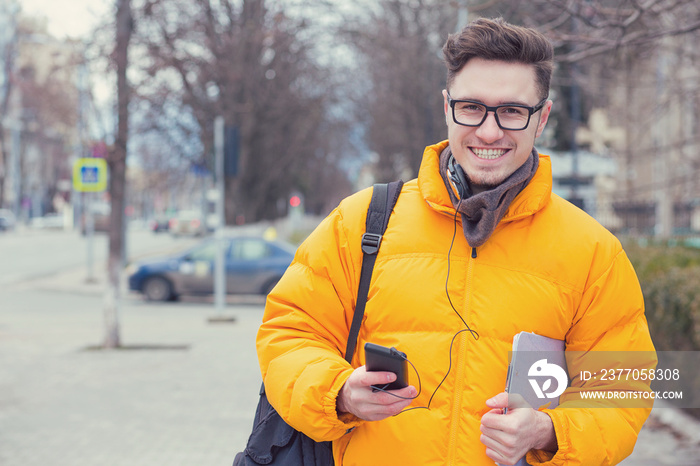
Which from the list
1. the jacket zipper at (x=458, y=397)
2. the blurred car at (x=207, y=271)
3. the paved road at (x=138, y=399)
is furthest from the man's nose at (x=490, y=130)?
the blurred car at (x=207, y=271)

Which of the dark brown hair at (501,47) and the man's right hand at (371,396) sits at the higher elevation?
the dark brown hair at (501,47)

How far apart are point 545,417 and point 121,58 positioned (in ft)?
31.0

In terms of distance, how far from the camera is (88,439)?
6273 millimetres

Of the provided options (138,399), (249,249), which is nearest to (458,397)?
(138,399)

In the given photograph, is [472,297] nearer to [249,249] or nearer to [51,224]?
[249,249]

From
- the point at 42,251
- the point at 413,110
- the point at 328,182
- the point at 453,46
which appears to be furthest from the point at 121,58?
the point at 328,182

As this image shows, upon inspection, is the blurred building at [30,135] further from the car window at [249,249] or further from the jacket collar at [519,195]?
the jacket collar at [519,195]

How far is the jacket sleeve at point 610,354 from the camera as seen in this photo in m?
2.00

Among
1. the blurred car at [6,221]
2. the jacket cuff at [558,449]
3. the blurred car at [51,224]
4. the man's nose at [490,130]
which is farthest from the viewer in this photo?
the blurred car at [51,224]

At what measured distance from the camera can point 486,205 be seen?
2.01 metres

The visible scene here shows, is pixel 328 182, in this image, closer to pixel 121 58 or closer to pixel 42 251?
pixel 42 251

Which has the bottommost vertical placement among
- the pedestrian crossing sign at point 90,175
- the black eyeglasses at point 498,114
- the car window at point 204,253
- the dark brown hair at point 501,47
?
the car window at point 204,253

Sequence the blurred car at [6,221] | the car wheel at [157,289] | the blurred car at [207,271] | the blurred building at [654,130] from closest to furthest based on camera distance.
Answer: the blurred building at [654,130], the blurred car at [207,271], the car wheel at [157,289], the blurred car at [6,221]

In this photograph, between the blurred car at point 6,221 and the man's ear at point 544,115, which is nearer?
the man's ear at point 544,115
